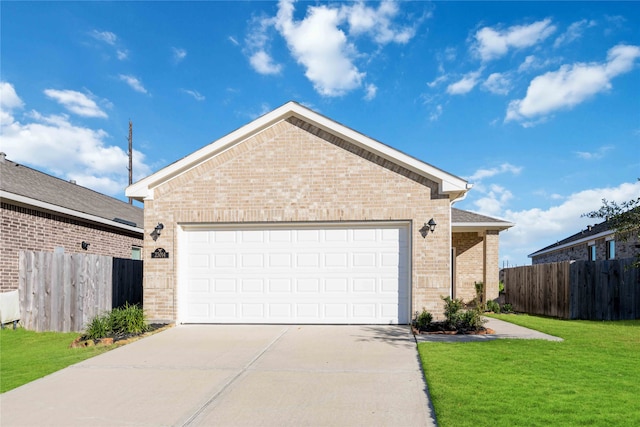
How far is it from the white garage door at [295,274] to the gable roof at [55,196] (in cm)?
453

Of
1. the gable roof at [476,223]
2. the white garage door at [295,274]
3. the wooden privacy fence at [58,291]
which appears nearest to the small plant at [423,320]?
the white garage door at [295,274]

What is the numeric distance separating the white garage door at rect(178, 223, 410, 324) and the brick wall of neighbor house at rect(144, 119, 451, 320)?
1.20 feet

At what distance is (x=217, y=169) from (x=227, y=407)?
22.6 ft

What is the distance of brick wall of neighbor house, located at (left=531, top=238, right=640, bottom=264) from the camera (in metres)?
17.2

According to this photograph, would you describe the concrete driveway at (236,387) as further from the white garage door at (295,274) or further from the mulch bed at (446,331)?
the white garage door at (295,274)

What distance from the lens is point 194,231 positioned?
10.7m

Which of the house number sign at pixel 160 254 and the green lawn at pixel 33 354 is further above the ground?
the house number sign at pixel 160 254

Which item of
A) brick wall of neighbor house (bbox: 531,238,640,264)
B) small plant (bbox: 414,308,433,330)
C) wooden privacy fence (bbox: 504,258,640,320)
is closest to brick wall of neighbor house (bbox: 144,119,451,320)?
small plant (bbox: 414,308,433,330)

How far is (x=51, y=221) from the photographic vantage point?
40.1ft

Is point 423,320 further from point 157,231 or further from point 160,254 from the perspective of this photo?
point 157,231

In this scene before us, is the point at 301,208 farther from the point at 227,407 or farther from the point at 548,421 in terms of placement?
the point at 548,421

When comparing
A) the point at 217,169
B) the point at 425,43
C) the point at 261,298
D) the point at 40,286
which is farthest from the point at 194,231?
the point at 425,43

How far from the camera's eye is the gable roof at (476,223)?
48.6 feet

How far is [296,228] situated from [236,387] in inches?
210
